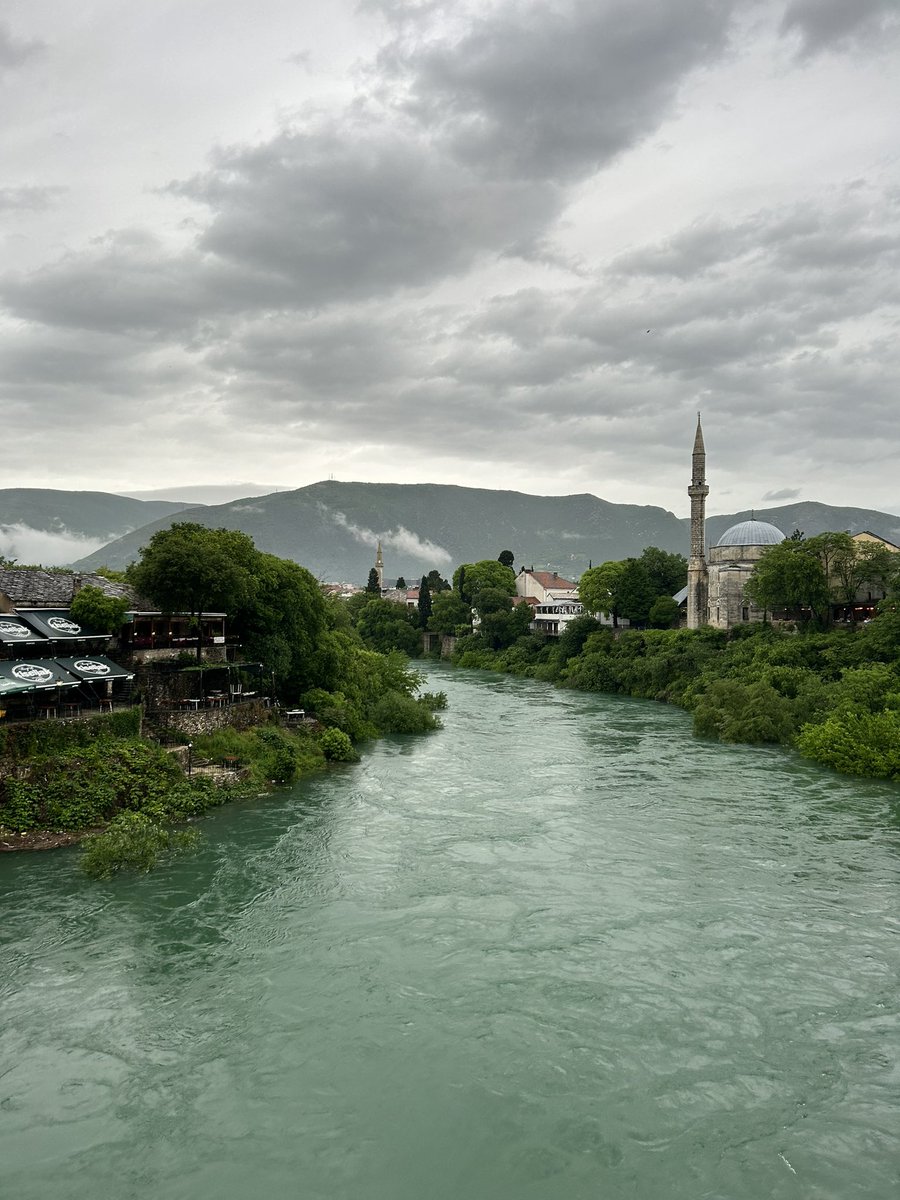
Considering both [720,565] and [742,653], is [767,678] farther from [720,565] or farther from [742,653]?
[720,565]

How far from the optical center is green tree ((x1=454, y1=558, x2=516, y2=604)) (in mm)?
91125

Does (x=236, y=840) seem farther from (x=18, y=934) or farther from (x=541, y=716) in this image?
(x=541, y=716)

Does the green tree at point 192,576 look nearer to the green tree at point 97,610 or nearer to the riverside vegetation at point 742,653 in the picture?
the green tree at point 97,610

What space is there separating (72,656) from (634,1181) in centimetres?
2546

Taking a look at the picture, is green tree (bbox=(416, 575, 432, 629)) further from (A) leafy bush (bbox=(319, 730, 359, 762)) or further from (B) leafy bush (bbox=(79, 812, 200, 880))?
(B) leafy bush (bbox=(79, 812, 200, 880))

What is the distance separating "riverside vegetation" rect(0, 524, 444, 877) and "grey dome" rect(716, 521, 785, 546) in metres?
32.9

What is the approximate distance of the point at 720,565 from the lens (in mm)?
65000

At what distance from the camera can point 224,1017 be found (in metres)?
14.1

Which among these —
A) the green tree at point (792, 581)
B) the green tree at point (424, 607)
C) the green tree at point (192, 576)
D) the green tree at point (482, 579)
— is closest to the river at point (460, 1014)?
the green tree at point (192, 576)

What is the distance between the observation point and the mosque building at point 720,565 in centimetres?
6378

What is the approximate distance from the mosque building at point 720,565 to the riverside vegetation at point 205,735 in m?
27.4

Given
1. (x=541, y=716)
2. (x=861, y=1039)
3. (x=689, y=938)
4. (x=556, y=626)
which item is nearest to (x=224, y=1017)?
(x=689, y=938)

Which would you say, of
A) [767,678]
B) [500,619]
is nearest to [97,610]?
[767,678]

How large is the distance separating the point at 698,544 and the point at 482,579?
28.0 m
